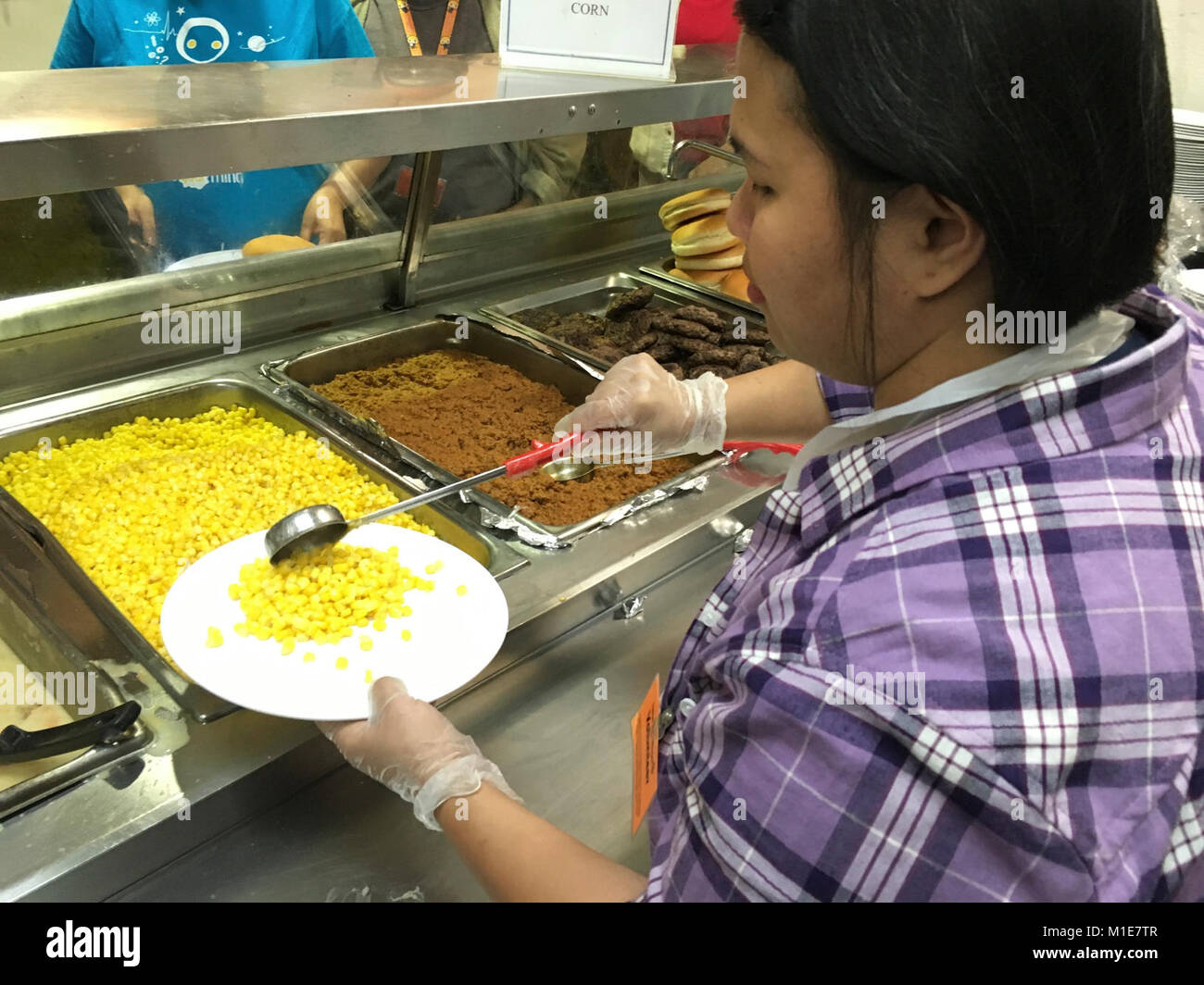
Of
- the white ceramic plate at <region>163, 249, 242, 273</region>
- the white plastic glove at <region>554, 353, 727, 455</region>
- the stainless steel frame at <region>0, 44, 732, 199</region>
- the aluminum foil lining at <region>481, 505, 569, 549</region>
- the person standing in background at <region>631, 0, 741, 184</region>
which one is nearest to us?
the stainless steel frame at <region>0, 44, 732, 199</region>

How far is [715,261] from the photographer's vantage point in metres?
2.68

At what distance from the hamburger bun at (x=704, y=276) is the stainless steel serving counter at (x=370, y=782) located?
3.64 feet

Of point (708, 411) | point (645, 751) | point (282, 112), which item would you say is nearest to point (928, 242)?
point (645, 751)

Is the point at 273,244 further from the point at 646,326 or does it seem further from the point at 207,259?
the point at 646,326

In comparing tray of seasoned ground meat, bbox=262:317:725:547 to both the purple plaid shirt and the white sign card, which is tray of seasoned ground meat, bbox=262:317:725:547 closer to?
the white sign card

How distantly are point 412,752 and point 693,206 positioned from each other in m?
2.04

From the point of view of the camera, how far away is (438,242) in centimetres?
241

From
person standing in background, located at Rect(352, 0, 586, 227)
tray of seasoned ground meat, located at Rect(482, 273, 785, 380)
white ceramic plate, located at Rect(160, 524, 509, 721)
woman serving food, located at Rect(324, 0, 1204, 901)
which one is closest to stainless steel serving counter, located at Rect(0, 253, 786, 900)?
white ceramic plate, located at Rect(160, 524, 509, 721)

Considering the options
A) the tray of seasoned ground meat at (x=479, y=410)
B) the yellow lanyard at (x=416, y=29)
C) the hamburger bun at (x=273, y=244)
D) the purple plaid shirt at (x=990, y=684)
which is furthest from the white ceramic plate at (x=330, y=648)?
the yellow lanyard at (x=416, y=29)

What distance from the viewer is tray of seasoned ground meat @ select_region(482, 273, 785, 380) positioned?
229 centimetres

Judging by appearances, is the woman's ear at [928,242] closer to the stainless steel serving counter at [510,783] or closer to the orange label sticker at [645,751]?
the orange label sticker at [645,751]

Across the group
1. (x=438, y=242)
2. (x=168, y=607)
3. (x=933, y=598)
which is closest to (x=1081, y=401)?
(x=933, y=598)

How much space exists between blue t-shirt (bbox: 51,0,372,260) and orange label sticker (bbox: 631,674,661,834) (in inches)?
62.8
